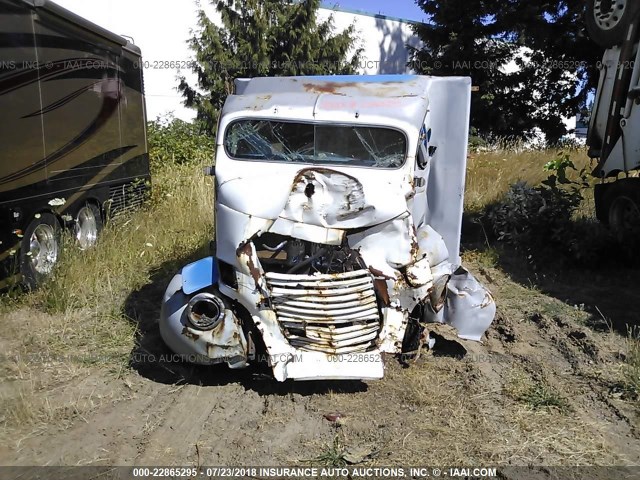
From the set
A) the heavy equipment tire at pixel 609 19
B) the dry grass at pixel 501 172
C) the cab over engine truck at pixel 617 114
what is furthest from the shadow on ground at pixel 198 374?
the dry grass at pixel 501 172

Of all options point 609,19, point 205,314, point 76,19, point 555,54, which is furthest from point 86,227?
point 555,54

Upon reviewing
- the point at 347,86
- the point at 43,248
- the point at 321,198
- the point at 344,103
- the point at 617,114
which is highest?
the point at 347,86

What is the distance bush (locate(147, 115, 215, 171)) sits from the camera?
1195 centimetres

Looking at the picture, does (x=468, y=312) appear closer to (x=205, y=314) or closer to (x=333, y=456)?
(x=333, y=456)

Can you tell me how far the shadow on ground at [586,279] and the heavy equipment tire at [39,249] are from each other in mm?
5505

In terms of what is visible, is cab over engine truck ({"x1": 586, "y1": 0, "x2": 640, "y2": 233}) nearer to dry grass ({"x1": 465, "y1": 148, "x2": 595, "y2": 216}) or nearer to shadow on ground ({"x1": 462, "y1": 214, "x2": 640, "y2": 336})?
shadow on ground ({"x1": 462, "y1": 214, "x2": 640, "y2": 336})

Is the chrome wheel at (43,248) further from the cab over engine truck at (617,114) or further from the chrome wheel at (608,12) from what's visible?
the chrome wheel at (608,12)

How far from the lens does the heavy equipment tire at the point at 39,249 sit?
587 cm

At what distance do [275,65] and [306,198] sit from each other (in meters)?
12.7

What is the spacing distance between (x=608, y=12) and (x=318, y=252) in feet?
19.4

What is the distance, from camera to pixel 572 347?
4.96 meters

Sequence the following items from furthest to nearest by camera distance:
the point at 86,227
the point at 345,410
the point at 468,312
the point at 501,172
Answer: the point at 501,172 → the point at 86,227 → the point at 468,312 → the point at 345,410

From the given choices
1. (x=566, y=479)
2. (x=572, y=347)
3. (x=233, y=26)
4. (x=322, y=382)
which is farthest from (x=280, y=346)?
(x=233, y=26)

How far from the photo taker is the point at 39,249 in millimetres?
6316
